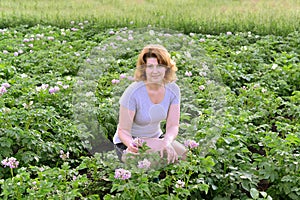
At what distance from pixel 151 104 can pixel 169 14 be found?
5.53 meters

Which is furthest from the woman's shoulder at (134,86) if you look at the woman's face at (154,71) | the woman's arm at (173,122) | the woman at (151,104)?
the woman's arm at (173,122)

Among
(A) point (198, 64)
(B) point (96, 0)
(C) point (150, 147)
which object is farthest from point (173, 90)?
(B) point (96, 0)

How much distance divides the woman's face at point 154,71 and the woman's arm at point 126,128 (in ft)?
0.82

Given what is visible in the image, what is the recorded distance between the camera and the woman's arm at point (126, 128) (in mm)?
3039

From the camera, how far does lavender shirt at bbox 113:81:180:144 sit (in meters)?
3.01

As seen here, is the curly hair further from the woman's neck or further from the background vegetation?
the background vegetation

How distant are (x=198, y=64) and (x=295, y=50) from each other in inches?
116

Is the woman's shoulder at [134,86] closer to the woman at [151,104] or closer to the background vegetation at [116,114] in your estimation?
the woman at [151,104]

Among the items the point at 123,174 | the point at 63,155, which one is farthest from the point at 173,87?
the point at 63,155

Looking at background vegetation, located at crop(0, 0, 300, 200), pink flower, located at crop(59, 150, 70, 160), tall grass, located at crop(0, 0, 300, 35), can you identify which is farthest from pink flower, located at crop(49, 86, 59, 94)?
tall grass, located at crop(0, 0, 300, 35)

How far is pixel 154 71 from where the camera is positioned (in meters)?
2.82

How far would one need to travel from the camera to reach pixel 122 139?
3094 mm

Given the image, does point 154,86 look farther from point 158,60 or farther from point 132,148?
point 132,148

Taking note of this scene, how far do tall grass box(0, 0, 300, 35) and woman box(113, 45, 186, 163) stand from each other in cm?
472
